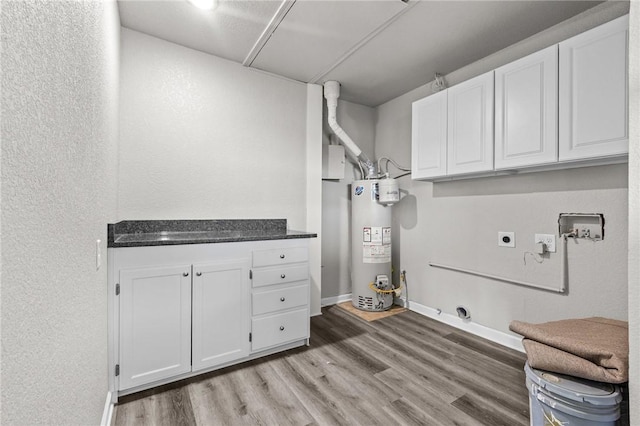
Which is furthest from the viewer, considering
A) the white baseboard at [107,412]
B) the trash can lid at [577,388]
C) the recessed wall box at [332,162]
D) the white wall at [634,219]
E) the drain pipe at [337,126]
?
the recessed wall box at [332,162]

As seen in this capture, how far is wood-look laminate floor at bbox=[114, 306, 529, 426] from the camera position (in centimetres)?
156

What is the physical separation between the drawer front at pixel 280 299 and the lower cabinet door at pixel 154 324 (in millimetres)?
481

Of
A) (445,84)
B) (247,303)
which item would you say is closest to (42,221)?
(247,303)

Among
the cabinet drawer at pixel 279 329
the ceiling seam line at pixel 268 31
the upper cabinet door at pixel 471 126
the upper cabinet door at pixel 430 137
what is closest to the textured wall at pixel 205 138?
the ceiling seam line at pixel 268 31

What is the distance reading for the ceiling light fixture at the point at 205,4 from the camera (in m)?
1.86

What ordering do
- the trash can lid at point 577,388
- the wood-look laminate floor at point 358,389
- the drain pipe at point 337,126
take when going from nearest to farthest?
the trash can lid at point 577,388 < the wood-look laminate floor at point 358,389 < the drain pipe at point 337,126

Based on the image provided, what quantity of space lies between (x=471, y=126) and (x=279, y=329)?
7.44ft

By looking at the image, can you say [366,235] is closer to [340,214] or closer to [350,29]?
[340,214]

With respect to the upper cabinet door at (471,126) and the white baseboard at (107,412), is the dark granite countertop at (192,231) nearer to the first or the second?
the white baseboard at (107,412)

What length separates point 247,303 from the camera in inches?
82.1

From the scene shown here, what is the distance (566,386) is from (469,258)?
1525 millimetres

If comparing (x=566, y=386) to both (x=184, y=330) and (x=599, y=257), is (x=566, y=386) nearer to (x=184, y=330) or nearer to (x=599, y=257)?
(x=599, y=257)

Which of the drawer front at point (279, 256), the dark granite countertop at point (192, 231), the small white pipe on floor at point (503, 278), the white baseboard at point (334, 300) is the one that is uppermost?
the dark granite countertop at point (192, 231)

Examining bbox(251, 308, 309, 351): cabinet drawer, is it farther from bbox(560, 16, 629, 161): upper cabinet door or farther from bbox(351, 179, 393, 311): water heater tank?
bbox(560, 16, 629, 161): upper cabinet door
